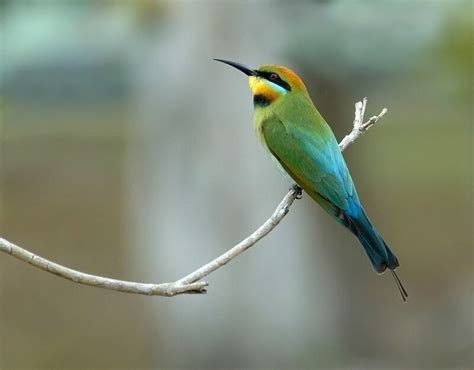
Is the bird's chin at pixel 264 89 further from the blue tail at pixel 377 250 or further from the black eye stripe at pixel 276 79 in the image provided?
the blue tail at pixel 377 250

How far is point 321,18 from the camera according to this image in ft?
15.2

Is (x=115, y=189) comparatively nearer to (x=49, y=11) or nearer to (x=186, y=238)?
(x=49, y=11)

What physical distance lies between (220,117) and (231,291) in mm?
608

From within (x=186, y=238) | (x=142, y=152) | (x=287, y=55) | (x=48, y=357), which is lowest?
(x=48, y=357)

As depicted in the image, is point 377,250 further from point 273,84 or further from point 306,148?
point 273,84

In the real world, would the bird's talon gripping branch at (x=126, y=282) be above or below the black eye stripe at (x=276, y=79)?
below

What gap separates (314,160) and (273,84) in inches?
6.7

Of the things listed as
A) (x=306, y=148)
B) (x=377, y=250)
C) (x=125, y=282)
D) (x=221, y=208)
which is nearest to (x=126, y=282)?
(x=125, y=282)

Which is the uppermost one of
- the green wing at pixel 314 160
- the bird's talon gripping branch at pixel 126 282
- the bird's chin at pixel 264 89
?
the bird's chin at pixel 264 89

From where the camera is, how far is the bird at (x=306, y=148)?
6.56 feet

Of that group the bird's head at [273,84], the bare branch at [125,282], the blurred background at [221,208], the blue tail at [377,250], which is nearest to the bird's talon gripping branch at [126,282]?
the bare branch at [125,282]

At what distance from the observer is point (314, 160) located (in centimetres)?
206

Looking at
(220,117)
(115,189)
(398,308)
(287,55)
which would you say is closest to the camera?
(220,117)

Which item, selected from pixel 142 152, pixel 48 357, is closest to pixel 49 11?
pixel 142 152
